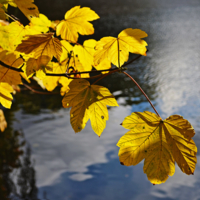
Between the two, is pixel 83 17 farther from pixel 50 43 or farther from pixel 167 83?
pixel 167 83

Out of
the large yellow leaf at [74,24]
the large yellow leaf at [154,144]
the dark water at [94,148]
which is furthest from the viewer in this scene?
the dark water at [94,148]

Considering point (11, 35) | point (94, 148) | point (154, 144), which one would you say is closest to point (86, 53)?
point (11, 35)

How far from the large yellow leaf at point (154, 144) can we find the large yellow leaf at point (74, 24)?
24 cm

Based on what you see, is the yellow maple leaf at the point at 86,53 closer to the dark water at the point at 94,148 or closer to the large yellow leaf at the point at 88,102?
the large yellow leaf at the point at 88,102

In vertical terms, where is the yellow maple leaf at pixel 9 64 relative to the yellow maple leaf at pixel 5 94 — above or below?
above

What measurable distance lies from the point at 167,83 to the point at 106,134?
3043mm

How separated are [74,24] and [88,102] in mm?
211

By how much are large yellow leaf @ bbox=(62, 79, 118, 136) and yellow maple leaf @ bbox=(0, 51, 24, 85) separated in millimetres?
133

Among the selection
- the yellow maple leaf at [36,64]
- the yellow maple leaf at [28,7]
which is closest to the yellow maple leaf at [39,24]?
the yellow maple leaf at [28,7]

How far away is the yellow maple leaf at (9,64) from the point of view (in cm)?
44

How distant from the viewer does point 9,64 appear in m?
0.45

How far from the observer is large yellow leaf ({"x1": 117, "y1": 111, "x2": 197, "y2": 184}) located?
0.38 meters

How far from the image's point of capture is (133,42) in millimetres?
423

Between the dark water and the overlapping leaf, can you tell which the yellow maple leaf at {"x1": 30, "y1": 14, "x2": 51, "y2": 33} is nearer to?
the overlapping leaf
